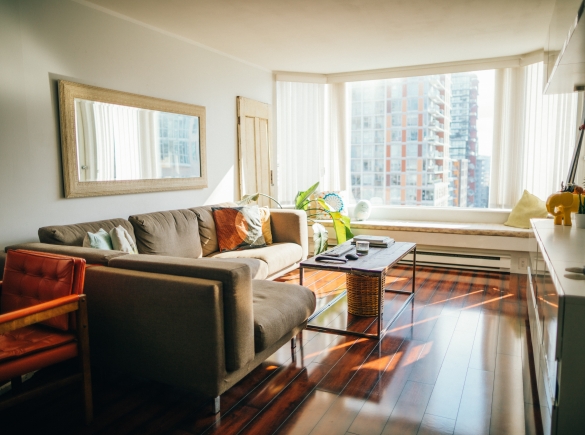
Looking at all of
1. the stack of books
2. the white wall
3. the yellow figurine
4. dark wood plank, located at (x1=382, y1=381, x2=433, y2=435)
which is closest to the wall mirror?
the white wall

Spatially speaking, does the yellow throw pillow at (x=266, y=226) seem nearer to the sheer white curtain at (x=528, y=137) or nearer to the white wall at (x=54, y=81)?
the white wall at (x=54, y=81)

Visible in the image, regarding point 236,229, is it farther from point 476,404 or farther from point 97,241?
point 476,404

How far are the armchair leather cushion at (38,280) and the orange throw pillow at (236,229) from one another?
2005 mm

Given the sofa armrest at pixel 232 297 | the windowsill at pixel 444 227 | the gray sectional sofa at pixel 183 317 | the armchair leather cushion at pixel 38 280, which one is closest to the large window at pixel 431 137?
the windowsill at pixel 444 227

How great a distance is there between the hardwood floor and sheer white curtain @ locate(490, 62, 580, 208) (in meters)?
2.29

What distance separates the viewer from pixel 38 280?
2.22m

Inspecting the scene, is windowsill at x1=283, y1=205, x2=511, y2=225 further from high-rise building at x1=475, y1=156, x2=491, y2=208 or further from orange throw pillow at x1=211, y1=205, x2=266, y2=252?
orange throw pillow at x1=211, y1=205, x2=266, y2=252

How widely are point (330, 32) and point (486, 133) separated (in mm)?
2549

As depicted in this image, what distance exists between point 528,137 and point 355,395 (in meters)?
4.01

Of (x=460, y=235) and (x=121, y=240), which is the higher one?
(x=121, y=240)

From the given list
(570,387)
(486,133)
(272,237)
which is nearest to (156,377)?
(570,387)

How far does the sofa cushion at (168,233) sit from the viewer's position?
11.5 feet

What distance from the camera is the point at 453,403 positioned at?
2.27m

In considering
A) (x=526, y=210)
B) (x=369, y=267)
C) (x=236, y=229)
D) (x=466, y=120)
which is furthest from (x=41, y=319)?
(x=466, y=120)
